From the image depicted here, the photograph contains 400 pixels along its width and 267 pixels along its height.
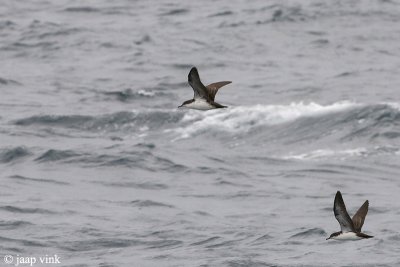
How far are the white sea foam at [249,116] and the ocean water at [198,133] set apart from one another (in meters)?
0.07

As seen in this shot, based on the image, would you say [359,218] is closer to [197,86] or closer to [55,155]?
[197,86]

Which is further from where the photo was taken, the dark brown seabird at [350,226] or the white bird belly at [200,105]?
the white bird belly at [200,105]

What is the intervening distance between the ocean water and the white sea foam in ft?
0.23

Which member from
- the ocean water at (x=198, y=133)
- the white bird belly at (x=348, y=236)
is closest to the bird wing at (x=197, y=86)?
the white bird belly at (x=348, y=236)

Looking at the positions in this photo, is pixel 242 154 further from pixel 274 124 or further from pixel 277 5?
pixel 277 5

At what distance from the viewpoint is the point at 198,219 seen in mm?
32188

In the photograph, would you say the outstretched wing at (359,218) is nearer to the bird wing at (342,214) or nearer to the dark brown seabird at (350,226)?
the dark brown seabird at (350,226)

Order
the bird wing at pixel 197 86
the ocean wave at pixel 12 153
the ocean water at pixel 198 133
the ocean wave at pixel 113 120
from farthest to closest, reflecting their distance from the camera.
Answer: the ocean wave at pixel 113 120 → the ocean wave at pixel 12 153 → the ocean water at pixel 198 133 → the bird wing at pixel 197 86

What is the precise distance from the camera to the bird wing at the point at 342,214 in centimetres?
2272

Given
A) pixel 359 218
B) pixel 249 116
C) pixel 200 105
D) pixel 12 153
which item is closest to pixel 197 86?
pixel 200 105

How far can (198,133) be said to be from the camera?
133 ft

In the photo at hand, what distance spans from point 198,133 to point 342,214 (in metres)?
17.7

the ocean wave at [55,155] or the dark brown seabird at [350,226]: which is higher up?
the dark brown seabird at [350,226]

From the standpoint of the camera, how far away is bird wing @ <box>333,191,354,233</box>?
74.5 feet
